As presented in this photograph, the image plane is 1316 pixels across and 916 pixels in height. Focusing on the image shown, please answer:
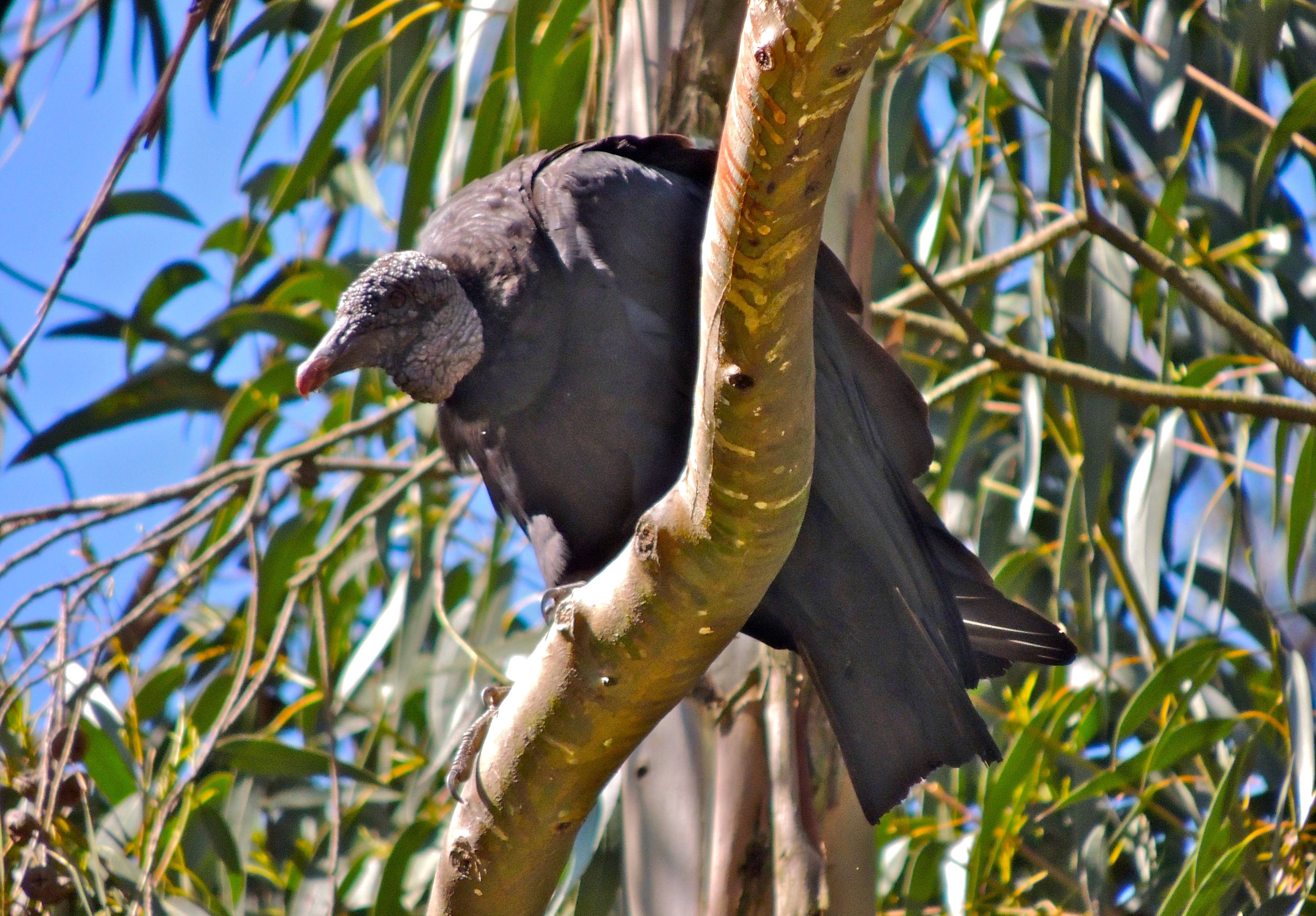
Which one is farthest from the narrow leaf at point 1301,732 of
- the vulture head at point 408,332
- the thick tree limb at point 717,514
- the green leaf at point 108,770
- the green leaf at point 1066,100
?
the green leaf at point 108,770

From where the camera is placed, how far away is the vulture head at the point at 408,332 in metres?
1.78

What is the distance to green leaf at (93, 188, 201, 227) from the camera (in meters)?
2.84

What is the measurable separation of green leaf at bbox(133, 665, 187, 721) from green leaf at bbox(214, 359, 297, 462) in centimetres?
49

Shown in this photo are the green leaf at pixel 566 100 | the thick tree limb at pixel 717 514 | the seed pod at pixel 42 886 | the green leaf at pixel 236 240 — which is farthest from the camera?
the green leaf at pixel 236 240

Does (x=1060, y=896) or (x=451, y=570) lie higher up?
(x=451, y=570)

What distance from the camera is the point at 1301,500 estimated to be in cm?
198

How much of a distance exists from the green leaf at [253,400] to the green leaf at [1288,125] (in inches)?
76.1

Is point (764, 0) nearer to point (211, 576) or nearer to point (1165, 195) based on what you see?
point (1165, 195)

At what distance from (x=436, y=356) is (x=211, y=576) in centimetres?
174

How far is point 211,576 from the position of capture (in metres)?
3.27

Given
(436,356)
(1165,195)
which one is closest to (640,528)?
(436,356)

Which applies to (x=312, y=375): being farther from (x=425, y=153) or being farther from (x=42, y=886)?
(x=425, y=153)

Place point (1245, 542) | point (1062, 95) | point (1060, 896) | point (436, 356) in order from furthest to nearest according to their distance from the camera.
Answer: point (1060, 896), point (1245, 542), point (1062, 95), point (436, 356)

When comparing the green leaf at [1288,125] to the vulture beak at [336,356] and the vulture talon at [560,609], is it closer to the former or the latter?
the vulture talon at [560,609]
